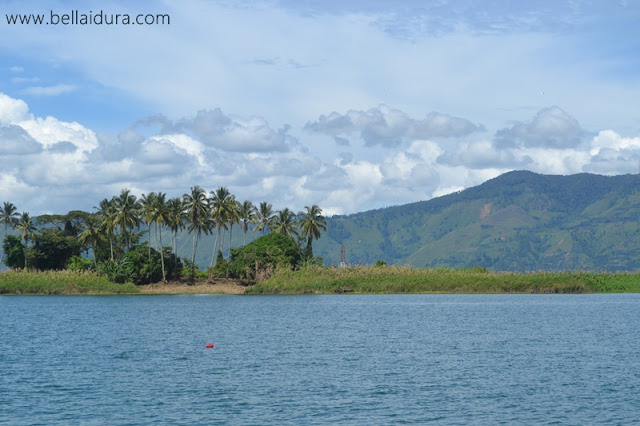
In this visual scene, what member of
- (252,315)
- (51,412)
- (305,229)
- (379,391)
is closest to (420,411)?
(379,391)

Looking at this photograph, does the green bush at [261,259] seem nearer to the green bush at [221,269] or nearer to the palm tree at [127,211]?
the green bush at [221,269]

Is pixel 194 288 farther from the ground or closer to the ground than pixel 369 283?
farther from the ground

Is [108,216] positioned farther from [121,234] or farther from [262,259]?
[262,259]

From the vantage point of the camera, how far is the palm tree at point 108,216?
164750mm

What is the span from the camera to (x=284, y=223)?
192 meters

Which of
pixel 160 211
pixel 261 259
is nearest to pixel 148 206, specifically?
pixel 160 211

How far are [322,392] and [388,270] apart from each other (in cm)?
12161

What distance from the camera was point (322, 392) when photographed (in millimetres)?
47281

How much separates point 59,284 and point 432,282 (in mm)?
76498

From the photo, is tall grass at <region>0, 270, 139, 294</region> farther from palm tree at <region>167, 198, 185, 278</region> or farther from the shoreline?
palm tree at <region>167, 198, 185, 278</region>

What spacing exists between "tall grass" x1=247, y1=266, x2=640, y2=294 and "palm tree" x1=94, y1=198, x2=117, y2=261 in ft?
105

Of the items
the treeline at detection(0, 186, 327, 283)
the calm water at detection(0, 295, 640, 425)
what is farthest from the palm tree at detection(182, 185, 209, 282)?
the calm water at detection(0, 295, 640, 425)

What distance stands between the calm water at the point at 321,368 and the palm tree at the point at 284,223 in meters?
85.0

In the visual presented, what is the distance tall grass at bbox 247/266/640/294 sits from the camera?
162 m
